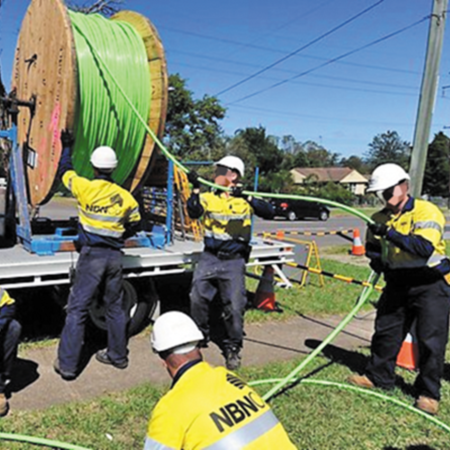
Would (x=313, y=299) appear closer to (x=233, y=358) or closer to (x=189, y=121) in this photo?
(x=233, y=358)

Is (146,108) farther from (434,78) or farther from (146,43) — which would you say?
(434,78)

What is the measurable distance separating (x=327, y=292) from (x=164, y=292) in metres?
2.92

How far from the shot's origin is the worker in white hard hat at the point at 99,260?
188 inches

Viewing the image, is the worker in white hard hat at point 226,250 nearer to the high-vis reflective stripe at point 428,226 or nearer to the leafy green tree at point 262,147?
the high-vis reflective stripe at point 428,226

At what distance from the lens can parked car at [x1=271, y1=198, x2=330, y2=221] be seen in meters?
28.9

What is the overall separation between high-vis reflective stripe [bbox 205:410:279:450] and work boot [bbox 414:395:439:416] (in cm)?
285

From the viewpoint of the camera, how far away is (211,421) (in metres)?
2.01

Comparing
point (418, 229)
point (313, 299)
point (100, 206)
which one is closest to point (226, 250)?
point (100, 206)

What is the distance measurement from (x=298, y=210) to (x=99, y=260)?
2555 centimetres

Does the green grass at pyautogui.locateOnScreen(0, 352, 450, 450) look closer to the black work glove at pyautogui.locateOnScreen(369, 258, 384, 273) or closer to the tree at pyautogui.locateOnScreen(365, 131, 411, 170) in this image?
the black work glove at pyautogui.locateOnScreen(369, 258, 384, 273)

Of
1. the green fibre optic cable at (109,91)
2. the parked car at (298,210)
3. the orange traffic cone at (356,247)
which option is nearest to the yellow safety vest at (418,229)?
the green fibre optic cable at (109,91)

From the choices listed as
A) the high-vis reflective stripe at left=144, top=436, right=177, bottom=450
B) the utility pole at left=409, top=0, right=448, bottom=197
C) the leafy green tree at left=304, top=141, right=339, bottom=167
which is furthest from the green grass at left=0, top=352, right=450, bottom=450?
the leafy green tree at left=304, top=141, right=339, bottom=167

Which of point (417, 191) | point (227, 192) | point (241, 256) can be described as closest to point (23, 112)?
point (227, 192)

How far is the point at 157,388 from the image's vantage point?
4602mm
